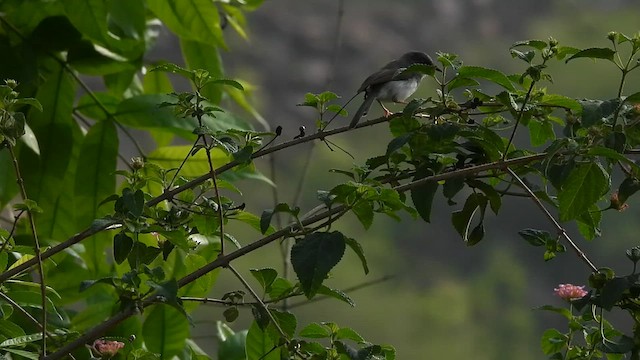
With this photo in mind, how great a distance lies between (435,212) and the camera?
2432 mm

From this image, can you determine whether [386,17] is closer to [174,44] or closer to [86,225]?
[174,44]

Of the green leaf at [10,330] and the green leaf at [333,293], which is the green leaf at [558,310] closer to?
the green leaf at [333,293]

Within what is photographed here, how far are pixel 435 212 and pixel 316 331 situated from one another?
1.67 m

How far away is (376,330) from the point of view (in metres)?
2.38

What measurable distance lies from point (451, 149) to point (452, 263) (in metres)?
1.62

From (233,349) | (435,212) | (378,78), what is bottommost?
(435,212)

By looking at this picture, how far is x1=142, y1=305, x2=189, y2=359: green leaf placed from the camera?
1.04m

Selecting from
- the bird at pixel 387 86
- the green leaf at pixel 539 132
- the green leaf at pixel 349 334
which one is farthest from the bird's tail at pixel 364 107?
the green leaf at pixel 349 334

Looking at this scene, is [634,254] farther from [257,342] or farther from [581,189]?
[257,342]

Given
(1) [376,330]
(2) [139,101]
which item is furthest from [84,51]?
(1) [376,330]

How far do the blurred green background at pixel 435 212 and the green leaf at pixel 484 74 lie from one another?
1.31m

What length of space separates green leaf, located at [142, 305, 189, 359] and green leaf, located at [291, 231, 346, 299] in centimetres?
37

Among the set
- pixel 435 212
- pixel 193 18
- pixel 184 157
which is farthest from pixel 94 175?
pixel 435 212

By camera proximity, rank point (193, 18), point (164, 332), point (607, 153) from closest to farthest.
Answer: point (607, 153) → point (164, 332) → point (193, 18)
